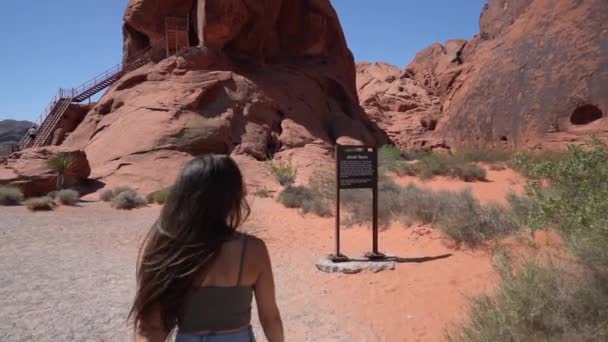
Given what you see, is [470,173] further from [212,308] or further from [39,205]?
[212,308]

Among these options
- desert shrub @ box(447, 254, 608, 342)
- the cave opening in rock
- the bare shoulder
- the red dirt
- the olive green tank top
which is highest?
the cave opening in rock

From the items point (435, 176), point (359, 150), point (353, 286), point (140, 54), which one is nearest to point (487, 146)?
point (435, 176)

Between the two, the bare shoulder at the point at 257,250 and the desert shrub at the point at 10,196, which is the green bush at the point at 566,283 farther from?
the desert shrub at the point at 10,196

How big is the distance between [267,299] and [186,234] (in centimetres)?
47

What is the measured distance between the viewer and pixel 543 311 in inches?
139

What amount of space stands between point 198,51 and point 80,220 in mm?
11606

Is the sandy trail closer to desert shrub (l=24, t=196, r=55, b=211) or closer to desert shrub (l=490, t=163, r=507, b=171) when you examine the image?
desert shrub (l=24, t=196, r=55, b=211)

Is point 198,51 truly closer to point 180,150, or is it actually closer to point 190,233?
point 180,150

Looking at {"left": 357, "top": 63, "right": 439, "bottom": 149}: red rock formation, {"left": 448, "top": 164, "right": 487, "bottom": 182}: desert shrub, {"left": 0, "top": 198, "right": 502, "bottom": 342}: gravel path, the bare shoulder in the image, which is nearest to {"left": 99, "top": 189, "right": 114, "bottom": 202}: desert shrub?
{"left": 0, "top": 198, "right": 502, "bottom": 342}: gravel path

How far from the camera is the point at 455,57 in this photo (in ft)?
137

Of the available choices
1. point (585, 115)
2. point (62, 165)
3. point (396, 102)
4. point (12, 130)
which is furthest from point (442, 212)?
point (12, 130)

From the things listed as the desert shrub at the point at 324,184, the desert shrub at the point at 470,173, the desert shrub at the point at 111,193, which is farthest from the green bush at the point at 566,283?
the desert shrub at the point at 111,193

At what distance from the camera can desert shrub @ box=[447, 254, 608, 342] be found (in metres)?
3.30

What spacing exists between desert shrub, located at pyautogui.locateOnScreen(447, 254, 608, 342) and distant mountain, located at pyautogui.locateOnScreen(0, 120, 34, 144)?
7116 centimetres
